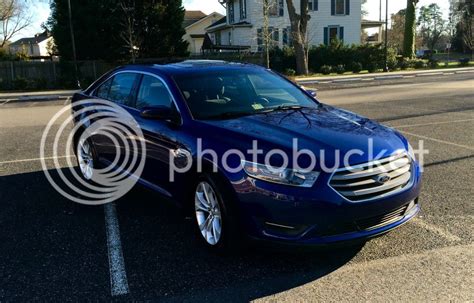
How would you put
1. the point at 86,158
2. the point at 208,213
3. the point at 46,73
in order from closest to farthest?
1. the point at 208,213
2. the point at 86,158
3. the point at 46,73

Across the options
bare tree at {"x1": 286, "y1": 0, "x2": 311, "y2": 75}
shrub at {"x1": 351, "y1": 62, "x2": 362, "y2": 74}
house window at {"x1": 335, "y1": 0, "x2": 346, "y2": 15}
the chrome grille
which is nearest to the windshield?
the chrome grille

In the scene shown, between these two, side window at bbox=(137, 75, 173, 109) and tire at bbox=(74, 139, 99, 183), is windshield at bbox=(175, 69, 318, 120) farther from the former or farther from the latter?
tire at bbox=(74, 139, 99, 183)

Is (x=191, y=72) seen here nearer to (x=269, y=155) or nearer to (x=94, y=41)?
(x=269, y=155)

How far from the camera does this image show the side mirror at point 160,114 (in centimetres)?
430

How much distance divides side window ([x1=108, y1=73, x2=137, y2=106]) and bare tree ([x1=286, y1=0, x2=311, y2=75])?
2658 centimetres

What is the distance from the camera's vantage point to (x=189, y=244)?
4.21m

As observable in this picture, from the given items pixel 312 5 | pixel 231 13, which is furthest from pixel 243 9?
pixel 312 5

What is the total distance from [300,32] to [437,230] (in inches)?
1152

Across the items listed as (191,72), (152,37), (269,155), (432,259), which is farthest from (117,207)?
(152,37)

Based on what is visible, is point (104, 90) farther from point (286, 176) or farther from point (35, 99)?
point (35, 99)

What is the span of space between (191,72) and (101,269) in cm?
219

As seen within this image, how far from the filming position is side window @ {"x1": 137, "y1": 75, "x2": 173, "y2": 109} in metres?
4.67

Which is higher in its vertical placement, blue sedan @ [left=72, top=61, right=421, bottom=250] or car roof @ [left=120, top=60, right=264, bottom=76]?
car roof @ [left=120, top=60, right=264, bottom=76]

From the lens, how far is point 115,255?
4.02m
